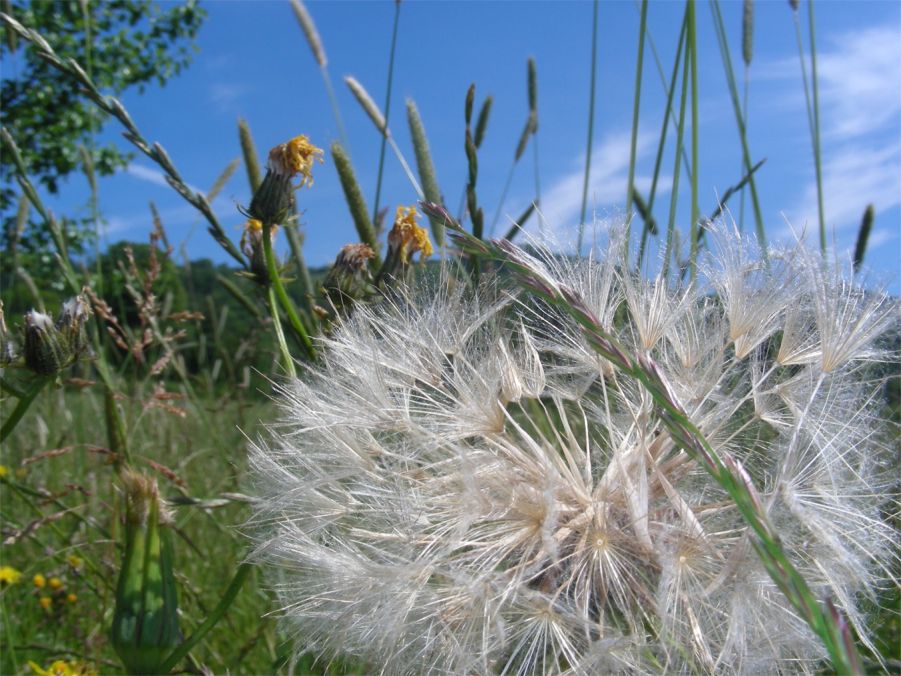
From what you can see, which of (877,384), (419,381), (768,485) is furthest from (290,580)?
(877,384)

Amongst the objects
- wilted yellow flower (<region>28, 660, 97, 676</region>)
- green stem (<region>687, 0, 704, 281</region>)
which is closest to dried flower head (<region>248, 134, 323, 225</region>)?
green stem (<region>687, 0, 704, 281</region>)

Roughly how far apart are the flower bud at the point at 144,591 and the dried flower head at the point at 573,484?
8.4 inches

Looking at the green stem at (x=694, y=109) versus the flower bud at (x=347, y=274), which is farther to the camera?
the green stem at (x=694, y=109)

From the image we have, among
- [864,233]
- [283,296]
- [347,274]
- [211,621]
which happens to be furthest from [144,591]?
[864,233]

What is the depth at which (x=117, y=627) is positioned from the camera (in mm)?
1461

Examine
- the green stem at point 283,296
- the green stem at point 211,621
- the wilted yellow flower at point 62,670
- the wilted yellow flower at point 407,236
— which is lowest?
the wilted yellow flower at point 62,670

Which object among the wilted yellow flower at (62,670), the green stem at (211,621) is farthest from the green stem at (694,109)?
the wilted yellow flower at (62,670)

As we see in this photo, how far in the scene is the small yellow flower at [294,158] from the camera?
1773 millimetres

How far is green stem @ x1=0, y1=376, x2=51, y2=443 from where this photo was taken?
5.31 ft

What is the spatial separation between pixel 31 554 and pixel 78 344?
224 centimetres

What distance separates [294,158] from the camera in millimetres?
1795

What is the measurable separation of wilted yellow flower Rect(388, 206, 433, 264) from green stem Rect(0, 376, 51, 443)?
2.55 ft

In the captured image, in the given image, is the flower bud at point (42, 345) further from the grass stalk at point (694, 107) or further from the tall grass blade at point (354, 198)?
the grass stalk at point (694, 107)

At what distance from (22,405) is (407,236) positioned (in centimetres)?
86
